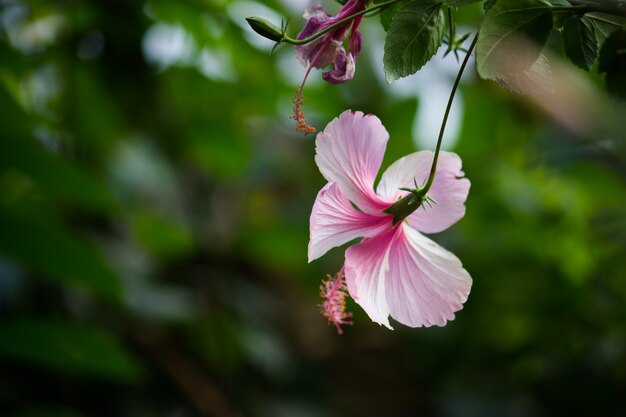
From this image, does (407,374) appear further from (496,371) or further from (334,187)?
(334,187)

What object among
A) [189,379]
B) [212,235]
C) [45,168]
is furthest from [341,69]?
[212,235]

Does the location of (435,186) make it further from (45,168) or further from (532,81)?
(45,168)

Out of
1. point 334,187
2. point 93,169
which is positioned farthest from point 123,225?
point 334,187

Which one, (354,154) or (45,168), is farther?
(45,168)

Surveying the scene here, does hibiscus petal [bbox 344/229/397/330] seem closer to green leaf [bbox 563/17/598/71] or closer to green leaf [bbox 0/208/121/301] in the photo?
green leaf [bbox 563/17/598/71]

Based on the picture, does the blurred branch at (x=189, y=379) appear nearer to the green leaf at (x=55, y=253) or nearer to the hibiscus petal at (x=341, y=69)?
the green leaf at (x=55, y=253)

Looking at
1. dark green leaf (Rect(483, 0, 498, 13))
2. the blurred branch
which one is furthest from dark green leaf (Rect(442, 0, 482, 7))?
the blurred branch
